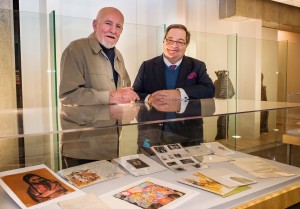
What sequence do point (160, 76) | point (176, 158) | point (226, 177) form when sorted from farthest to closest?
1. point (160, 76)
2. point (176, 158)
3. point (226, 177)

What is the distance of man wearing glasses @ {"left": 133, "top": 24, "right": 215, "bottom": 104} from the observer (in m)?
2.07

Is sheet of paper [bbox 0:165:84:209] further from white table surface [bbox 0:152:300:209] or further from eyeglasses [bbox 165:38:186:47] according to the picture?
eyeglasses [bbox 165:38:186:47]

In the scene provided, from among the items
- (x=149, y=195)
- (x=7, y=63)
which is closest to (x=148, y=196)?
(x=149, y=195)

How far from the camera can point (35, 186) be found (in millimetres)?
1102

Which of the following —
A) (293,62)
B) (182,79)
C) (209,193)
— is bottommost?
(209,193)

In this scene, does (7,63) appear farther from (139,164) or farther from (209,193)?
(209,193)

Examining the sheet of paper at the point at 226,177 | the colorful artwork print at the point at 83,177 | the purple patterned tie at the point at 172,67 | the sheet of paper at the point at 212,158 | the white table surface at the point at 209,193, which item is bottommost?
the white table surface at the point at 209,193

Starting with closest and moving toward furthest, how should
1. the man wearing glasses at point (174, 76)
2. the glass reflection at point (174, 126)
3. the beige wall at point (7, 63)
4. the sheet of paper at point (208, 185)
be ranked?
the sheet of paper at point (208, 185) < the glass reflection at point (174, 126) < the man wearing glasses at point (174, 76) < the beige wall at point (7, 63)

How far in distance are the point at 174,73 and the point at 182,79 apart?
0.24 ft

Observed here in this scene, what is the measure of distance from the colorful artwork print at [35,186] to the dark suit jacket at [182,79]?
99 cm

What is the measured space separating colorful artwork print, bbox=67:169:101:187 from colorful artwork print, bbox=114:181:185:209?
0.58ft

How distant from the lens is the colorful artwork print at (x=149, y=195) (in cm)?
106

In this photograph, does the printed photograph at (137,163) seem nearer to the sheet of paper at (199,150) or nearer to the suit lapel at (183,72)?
the sheet of paper at (199,150)

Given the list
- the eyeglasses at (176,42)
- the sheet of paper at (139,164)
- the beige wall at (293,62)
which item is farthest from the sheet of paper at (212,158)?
the beige wall at (293,62)
